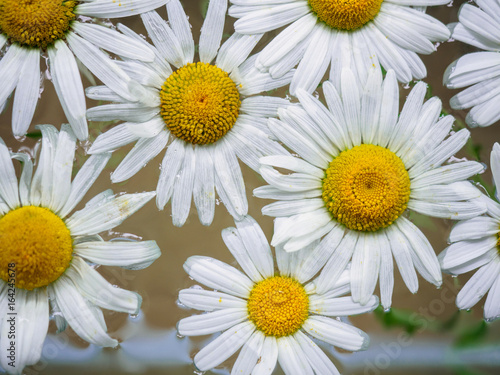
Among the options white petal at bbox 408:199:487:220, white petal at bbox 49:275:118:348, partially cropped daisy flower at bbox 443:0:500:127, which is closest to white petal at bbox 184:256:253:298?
white petal at bbox 49:275:118:348

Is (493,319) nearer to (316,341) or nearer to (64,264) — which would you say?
(316,341)

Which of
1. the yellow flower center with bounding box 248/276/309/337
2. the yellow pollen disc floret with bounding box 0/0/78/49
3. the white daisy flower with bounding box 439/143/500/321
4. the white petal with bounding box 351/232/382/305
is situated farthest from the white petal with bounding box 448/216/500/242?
the yellow pollen disc floret with bounding box 0/0/78/49

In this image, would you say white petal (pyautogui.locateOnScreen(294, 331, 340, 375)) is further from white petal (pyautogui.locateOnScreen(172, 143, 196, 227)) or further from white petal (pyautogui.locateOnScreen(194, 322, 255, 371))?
white petal (pyautogui.locateOnScreen(172, 143, 196, 227))

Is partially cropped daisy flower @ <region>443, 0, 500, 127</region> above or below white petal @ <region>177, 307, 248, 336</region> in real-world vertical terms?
above

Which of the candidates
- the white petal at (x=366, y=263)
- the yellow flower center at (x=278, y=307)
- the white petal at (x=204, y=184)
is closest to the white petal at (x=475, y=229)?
the white petal at (x=366, y=263)

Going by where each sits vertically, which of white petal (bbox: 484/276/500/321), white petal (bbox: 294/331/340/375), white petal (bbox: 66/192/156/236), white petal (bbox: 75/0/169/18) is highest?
white petal (bbox: 75/0/169/18)

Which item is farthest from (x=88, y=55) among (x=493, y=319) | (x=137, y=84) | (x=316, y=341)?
(x=493, y=319)

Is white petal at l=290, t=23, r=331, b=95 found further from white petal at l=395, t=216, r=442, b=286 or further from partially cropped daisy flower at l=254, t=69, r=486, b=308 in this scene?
white petal at l=395, t=216, r=442, b=286
